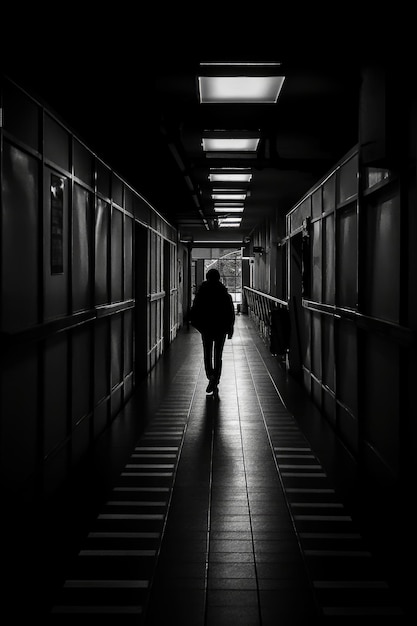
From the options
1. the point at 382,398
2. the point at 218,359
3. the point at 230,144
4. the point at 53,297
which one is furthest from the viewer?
the point at 218,359

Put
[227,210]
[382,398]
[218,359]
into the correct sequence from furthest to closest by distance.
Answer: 1. [227,210]
2. [218,359]
3. [382,398]

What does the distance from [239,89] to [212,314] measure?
11.0 ft

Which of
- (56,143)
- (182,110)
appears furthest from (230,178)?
(56,143)

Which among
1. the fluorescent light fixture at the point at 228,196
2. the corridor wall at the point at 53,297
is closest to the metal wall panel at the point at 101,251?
the corridor wall at the point at 53,297

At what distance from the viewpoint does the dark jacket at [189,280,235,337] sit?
820 cm

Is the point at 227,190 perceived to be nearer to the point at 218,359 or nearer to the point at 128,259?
the point at 128,259

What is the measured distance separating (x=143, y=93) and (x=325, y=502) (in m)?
3.46

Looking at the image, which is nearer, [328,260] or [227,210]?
[328,260]

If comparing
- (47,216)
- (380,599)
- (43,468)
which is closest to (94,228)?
(47,216)

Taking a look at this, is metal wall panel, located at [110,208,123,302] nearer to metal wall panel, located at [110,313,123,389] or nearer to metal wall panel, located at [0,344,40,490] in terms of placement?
metal wall panel, located at [110,313,123,389]

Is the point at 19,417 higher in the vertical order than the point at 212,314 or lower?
lower

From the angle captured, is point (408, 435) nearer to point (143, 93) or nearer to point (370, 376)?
point (370, 376)

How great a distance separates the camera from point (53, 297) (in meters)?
4.25

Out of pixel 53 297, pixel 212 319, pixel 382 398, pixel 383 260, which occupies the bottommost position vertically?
pixel 382 398
